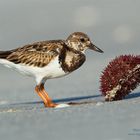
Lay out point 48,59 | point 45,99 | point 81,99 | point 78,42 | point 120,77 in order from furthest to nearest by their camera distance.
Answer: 1. point 78,42
2. point 81,99
3. point 45,99
4. point 48,59
5. point 120,77

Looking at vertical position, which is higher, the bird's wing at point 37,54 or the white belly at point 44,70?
the bird's wing at point 37,54

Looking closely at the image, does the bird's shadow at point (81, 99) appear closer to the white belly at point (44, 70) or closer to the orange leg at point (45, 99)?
the orange leg at point (45, 99)

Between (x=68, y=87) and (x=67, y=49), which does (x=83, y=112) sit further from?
(x=68, y=87)

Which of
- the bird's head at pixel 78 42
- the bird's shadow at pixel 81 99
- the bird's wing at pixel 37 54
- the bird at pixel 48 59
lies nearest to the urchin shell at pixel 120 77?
the bird's shadow at pixel 81 99

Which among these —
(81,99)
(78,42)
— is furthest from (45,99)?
(78,42)

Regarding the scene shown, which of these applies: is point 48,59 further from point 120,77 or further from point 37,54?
point 120,77

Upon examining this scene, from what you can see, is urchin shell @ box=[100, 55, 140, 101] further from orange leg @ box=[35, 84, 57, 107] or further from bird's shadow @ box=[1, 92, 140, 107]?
orange leg @ box=[35, 84, 57, 107]

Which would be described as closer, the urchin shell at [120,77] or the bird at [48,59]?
the urchin shell at [120,77]
